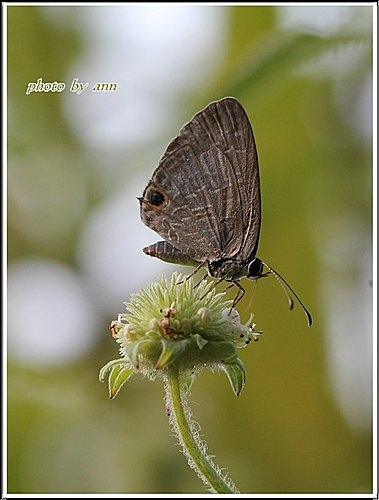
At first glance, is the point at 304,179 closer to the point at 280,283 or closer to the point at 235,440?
the point at 280,283

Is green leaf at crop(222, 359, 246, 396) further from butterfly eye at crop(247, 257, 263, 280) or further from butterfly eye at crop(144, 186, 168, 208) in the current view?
butterfly eye at crop(144, 186, 168, 208)

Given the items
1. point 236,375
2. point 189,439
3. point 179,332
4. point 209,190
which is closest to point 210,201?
point 209,190

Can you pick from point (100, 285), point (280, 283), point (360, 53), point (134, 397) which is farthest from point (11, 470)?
point (360, 53)

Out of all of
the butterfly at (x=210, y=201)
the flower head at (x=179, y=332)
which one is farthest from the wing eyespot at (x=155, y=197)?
the flower head at (x=179, y=332)

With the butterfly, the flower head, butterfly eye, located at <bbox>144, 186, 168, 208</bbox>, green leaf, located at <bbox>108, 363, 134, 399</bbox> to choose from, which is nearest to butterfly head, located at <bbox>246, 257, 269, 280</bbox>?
the butterfly

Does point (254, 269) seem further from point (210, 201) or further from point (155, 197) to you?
point (155, 197)

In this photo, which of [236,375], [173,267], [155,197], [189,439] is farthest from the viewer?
[173,267]

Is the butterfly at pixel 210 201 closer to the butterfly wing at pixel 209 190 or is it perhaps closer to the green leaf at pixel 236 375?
the butterfly wing at pixel 209 190
